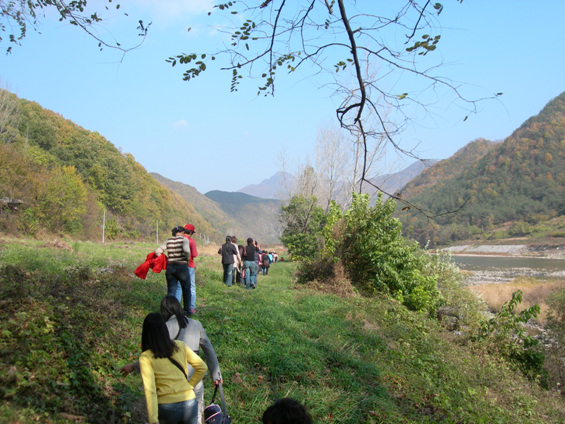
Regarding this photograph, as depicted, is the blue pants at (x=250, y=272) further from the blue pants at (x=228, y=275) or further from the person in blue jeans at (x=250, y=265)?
the blue pants at (x=228, y=275)

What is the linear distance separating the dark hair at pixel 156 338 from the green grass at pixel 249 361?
4.33 feet

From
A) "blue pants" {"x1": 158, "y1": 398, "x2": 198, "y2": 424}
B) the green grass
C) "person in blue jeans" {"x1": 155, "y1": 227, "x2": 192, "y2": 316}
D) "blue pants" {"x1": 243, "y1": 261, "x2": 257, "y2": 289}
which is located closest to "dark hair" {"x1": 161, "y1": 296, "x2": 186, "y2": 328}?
"blue pants" {"x1": 158, "y1": 398, "x2": 198, "y2": 424}

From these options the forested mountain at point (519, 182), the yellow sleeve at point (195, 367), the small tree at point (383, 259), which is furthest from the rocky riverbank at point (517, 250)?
the yellow sleeve at point (195, 367)

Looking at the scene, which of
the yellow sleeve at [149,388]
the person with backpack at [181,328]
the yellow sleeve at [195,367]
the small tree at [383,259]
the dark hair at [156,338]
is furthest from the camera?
the small tree at [383,259]

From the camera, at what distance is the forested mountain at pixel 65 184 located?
2766 centimetres

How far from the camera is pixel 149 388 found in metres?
2.99

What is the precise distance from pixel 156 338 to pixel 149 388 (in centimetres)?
34

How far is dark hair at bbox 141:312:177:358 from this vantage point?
3.11 m

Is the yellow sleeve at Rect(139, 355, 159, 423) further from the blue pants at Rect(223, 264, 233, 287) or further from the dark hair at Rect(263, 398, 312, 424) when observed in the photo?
the blue pants at Rect(223, 264, 233, 287)

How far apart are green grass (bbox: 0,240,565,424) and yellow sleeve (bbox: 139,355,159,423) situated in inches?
48.9

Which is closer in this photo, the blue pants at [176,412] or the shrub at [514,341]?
the blue pants at [176,412]

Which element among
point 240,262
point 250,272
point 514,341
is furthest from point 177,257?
point 514,341

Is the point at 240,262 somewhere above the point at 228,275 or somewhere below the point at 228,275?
above

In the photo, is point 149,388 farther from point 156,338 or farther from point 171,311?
point 171,311
